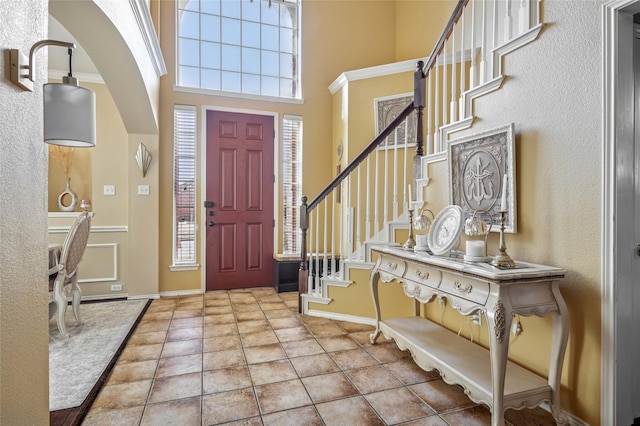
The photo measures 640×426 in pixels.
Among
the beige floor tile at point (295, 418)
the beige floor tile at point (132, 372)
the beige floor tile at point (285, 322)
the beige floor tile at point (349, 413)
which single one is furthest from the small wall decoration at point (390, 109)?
the beige floor tile at point (132, 372)

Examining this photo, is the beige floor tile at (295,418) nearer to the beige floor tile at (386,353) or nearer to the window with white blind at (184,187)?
the beige floor tile at (386,353)

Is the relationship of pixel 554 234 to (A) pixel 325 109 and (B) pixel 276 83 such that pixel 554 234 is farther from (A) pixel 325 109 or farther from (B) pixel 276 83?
(B) pixel 276 83

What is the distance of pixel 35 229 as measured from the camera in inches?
49.2

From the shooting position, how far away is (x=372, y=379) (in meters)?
2.23

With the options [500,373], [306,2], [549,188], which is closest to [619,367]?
[500,373]

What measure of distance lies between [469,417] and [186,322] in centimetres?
260

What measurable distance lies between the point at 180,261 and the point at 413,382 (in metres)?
3.37

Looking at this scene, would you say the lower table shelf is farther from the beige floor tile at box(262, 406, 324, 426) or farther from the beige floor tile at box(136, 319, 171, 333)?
the beige floor tile at box(136, 319, 171, 333)

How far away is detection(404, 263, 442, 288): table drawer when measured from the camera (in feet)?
6.82

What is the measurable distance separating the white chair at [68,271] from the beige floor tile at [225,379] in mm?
1528

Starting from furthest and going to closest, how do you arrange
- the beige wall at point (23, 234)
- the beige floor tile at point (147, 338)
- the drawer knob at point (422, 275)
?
the beige floor tile at point (147, 338)
the drawer knob at point (422, 275)
the beige wall at point (23, 234)

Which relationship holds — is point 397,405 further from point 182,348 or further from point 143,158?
point 143,158

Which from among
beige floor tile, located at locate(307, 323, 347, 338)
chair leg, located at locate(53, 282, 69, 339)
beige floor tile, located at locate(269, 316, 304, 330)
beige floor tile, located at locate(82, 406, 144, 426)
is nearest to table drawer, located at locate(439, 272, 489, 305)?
beige floor tile, located at locate(307, 323, 347, 338)

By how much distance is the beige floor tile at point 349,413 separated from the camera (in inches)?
70.5
